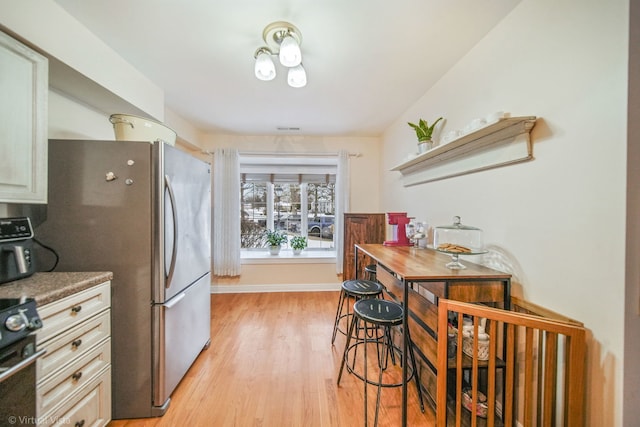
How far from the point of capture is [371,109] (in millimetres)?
2756

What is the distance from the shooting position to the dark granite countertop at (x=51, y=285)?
1035 millimetres

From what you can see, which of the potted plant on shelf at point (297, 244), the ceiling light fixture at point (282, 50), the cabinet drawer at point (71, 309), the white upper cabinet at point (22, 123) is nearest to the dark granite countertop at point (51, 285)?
the cabinet drawer at point (71, 309)

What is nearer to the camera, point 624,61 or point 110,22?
point 624,61

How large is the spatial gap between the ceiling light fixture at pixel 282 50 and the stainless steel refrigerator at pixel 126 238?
2.76 feet

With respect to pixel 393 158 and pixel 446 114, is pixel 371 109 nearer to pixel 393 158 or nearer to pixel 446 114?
pixel 393 158

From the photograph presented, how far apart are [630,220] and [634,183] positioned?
135mm

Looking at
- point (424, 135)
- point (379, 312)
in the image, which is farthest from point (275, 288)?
point (424, 135)

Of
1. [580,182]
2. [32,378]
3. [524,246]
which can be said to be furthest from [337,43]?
[32,378]

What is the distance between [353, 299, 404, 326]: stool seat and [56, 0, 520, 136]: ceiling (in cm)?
180

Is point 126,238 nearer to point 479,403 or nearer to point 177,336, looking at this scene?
point 177,336

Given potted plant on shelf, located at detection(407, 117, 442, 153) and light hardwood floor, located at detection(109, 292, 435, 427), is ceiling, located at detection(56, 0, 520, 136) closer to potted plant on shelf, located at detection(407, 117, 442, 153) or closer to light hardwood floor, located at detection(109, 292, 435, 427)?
potted plant on shelf, located at detection(407, 117, 442, 153)

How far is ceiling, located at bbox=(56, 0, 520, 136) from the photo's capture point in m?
1.38

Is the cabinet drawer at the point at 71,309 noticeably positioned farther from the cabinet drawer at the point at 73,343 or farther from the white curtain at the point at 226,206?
the white curtain at the point at 226,206

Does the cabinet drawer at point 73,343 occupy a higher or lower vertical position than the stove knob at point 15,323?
lower
